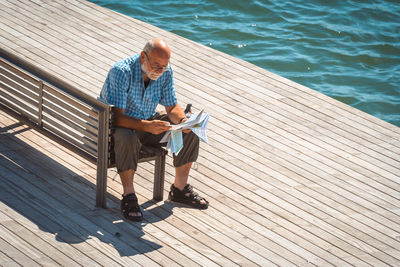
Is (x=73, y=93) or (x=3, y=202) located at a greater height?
(x=73, y=93)

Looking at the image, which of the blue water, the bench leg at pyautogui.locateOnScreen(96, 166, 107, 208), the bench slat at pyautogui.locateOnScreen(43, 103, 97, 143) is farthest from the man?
the blue water

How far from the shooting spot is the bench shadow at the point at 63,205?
11.9 feet

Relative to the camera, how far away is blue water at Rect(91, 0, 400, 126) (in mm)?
10086

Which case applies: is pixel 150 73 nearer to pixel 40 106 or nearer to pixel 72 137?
pixel 72 137

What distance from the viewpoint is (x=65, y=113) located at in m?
4.06

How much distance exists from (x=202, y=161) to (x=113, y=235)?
135cm

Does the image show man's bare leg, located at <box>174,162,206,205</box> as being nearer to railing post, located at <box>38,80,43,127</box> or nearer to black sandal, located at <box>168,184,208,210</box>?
black sandal, located at <box>168,184,208,210</box>

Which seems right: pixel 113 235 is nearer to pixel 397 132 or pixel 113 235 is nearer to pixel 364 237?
pixel 364 237

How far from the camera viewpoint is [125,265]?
11.1 ft

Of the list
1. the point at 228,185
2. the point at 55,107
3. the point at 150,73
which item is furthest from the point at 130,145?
the point at 228,185

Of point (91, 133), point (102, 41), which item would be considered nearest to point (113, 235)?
point (91, 133)

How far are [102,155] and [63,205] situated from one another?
0.42 metres

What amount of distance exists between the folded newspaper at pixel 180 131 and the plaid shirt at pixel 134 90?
0.25m

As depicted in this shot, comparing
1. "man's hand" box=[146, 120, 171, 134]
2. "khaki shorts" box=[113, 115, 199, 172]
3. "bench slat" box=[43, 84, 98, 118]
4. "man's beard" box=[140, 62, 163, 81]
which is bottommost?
"khaki shorts" box=[113, 115, 199, 172]
